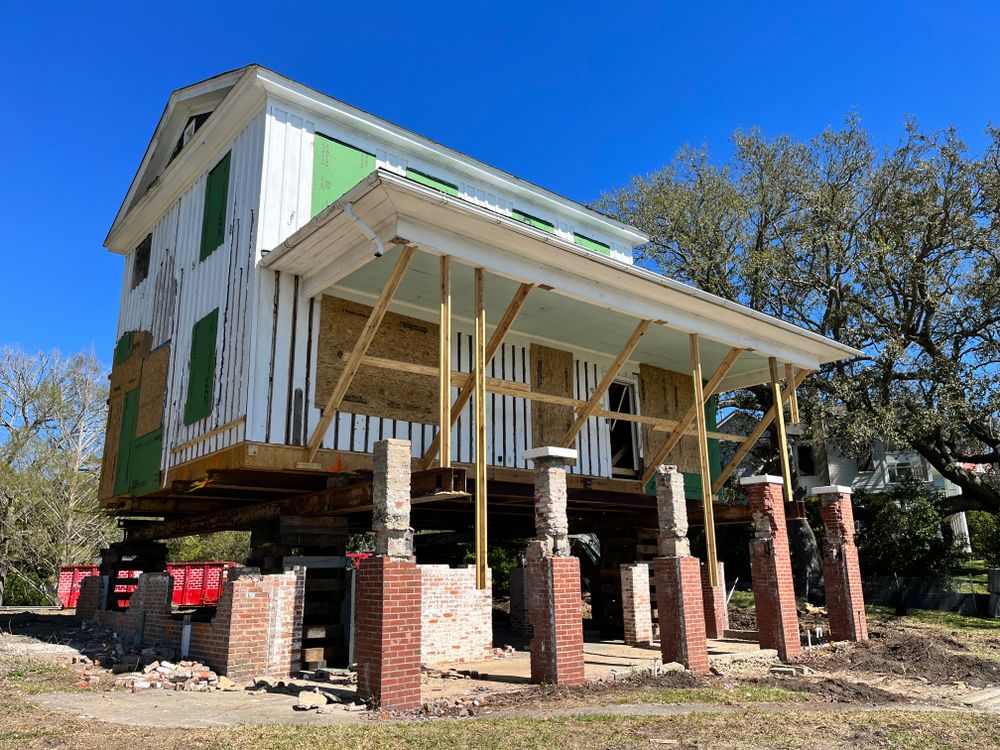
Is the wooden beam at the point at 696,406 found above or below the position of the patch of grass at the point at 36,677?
above

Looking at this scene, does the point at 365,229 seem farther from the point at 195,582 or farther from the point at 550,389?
the point at 195,582

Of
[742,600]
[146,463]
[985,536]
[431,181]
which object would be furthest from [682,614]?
[985,536]

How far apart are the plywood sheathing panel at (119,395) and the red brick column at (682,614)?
11.0 meters

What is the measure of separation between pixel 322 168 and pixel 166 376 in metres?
4.93

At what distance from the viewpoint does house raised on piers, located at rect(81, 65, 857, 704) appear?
1023 centimetres

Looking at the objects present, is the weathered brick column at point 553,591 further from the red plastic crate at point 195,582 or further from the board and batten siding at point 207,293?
the red plastic crate at point 195,582

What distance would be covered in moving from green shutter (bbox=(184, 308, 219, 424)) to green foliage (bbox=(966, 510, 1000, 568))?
26063mm

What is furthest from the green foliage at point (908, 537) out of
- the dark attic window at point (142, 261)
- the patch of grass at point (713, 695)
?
the dark attic window at point (142, 261)

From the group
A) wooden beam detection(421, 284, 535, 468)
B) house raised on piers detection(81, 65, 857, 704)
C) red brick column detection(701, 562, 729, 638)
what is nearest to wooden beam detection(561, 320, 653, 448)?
house raised on piers detection(81, 65, 857, 704)

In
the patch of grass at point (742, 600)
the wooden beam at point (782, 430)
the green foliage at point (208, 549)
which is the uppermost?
the wooden beam at point (782, 430)

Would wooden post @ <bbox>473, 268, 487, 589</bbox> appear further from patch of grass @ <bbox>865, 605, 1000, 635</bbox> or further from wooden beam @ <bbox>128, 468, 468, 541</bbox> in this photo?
patch of grass @ <bbox>865, 605, 1000, 635</bbox>

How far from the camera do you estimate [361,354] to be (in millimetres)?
10203

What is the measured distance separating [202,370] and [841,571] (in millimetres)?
11907

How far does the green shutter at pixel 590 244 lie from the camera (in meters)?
17.4
